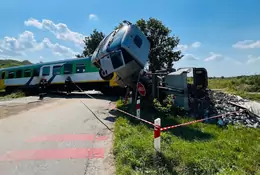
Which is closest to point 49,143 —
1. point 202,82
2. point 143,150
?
point 143,150

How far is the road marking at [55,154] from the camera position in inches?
188

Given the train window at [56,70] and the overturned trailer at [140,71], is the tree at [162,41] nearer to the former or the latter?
the train window at [56,70]

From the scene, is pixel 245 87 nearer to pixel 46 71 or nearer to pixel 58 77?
pixel 58 77

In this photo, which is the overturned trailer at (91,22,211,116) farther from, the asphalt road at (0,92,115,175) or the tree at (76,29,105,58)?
the tree at (76,29,105,58)

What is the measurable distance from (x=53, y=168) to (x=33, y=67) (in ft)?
57.3

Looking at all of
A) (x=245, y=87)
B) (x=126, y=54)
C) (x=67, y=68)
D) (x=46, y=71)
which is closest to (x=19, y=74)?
(x=46, y=71)

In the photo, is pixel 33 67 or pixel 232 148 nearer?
pixel 232 148

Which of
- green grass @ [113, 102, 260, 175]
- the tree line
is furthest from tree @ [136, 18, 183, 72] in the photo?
green grass @ [113, 102, 260, 175]

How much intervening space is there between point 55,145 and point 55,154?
62cm

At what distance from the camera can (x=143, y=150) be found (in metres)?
4.73

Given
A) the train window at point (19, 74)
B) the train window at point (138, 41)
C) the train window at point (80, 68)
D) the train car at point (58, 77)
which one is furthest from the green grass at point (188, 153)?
the train window at point (19, 74)

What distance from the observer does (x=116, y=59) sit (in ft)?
30.3

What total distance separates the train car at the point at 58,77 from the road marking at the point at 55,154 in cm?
946

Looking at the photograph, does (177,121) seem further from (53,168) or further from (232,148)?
(53,168)
